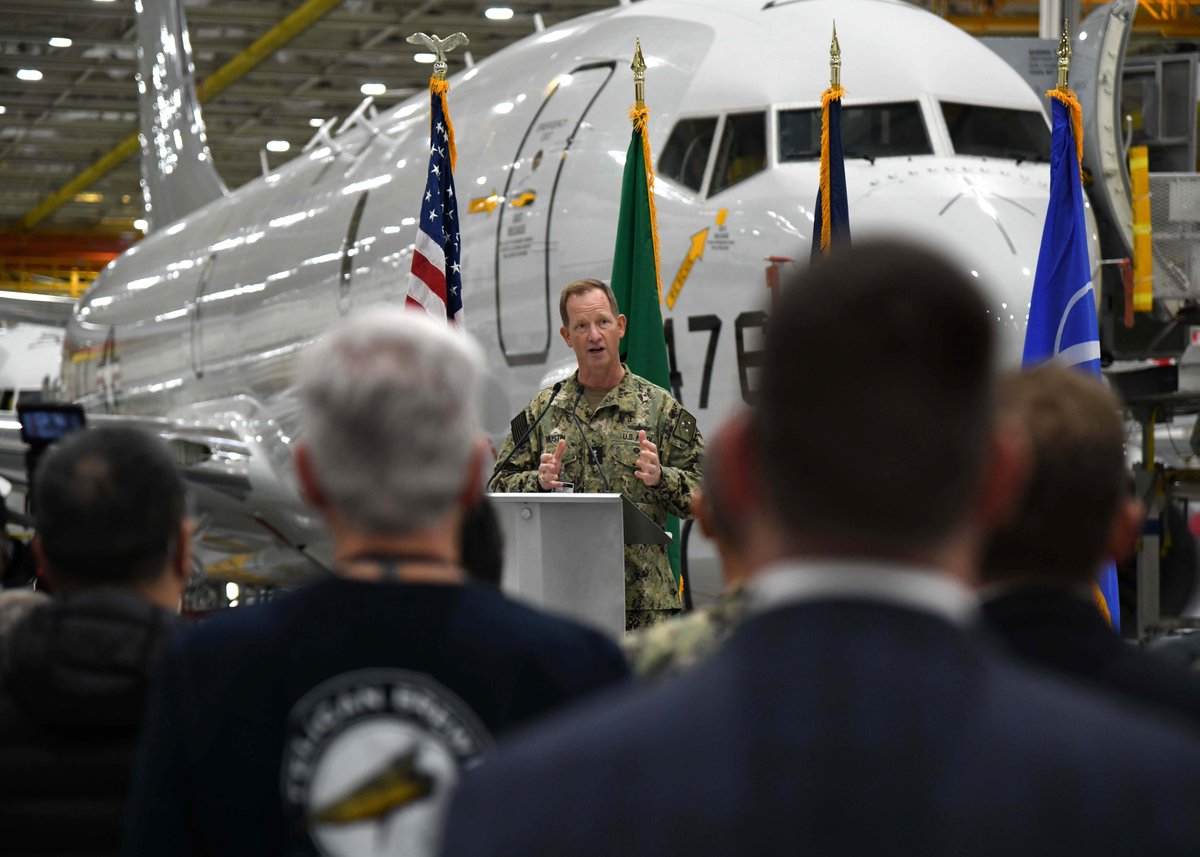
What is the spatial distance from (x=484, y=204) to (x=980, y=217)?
2.58 m

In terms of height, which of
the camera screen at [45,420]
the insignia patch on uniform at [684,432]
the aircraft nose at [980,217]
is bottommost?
the insignia patch on uniform at [684,432]

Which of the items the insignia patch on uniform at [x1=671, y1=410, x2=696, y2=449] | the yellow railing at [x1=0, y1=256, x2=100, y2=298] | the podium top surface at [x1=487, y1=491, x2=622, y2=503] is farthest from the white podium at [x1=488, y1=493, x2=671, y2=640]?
the yellow railing at [x1=0, y1=256, x2=100, y2=298]

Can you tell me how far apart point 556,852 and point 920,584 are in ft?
0.96

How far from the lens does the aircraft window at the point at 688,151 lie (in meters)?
7.11

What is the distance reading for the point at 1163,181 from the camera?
26.5ft

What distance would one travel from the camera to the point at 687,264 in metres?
6.86

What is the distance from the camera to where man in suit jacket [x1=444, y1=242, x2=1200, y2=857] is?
38.7 inches

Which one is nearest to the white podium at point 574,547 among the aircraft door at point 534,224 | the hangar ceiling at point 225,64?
the aircraft door at point 534,224

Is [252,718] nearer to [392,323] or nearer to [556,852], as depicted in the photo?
[392,323]

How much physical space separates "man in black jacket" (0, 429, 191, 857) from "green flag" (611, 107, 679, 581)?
444 cm

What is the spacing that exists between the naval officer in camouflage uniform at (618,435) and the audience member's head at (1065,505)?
10.2 ft

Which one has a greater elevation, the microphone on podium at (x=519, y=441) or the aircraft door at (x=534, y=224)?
the aircraft door at (x=534, y=224)

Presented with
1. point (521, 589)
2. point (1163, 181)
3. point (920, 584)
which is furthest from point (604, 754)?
point (1163, 181)

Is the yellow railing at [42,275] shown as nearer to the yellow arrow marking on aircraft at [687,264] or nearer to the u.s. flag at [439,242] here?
the u.s. flag at [439,242]
